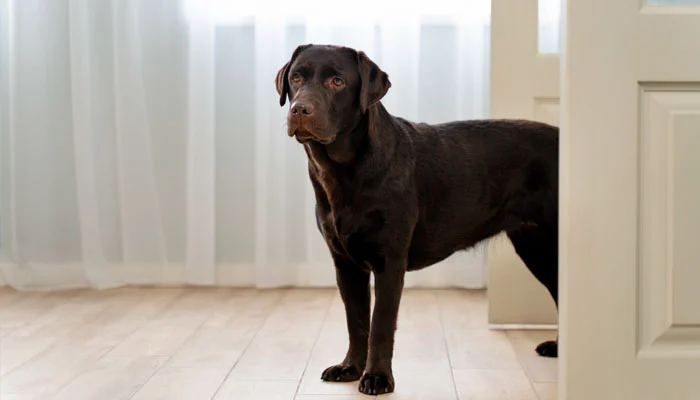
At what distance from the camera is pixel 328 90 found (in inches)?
78.4

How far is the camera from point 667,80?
5.18 ft

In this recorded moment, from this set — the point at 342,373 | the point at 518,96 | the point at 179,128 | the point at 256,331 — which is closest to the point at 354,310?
the point at 342,373

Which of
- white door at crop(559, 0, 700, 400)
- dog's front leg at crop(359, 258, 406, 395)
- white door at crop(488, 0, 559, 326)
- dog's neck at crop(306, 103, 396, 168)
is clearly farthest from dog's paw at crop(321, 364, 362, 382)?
white door at crop(488, 0, 559, 326)

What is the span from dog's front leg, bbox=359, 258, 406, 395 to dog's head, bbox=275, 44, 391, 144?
1.21 feet

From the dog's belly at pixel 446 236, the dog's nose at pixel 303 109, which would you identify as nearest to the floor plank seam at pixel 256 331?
the dog's belly at pixel 446 236

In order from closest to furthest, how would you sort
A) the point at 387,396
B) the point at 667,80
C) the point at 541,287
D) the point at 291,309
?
the point at 667,80, the point at 387,396, the point at 541,287, the point at 291,309

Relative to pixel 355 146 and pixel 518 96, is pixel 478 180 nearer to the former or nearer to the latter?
pixel 355 146

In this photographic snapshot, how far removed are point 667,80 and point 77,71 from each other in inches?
108

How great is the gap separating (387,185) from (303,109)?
0.31m

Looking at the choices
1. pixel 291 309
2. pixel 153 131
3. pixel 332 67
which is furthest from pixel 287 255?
pixel 332 67

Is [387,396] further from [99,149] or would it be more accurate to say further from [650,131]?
[99,149]

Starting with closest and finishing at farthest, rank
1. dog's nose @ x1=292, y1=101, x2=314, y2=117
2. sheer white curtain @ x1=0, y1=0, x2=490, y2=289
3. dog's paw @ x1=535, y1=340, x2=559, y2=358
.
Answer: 1. dog's nose @ x1=292, y1=101, x2=314, y2=117
2. dog's paw @ x1=535, y1=340, x2=559, y2=358
3. sheer white curtain @ x1=0, y1=0, x2=490, y2=289

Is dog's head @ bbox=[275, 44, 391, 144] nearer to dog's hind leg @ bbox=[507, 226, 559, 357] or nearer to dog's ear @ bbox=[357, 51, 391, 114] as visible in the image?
dog's ear @ bbox=[357, 51, 391, 114]

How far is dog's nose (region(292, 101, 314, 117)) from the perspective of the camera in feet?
6.20
